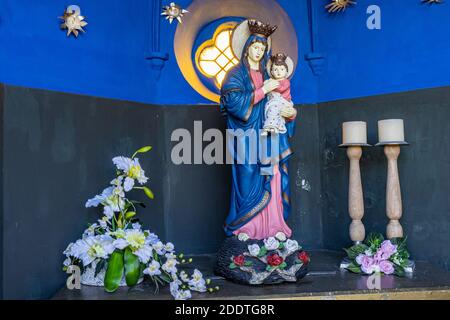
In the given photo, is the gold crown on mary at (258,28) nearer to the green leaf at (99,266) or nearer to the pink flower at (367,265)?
the pink flower at (367,265)

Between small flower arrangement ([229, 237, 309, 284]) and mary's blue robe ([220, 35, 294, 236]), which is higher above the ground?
mary's blue robe ([220, 35, 294, 236])

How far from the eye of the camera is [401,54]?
473cm

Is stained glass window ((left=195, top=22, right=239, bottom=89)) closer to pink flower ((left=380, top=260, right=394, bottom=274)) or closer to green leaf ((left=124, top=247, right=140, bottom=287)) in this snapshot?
green leaf ((left=124, top=247, right=140, bottom=287))

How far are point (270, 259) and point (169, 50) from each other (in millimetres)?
2508

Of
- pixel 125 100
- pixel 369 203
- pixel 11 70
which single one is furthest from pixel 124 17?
pixel 369 203

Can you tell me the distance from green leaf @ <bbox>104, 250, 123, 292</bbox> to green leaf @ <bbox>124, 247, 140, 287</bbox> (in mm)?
43

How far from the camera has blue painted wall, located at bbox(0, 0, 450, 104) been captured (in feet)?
12.4

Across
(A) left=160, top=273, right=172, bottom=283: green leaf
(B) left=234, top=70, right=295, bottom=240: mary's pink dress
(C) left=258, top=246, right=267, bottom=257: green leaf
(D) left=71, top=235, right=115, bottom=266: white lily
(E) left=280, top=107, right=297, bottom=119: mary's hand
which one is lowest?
(A) left=160, top=273, right=172, bottom=283: green leaf

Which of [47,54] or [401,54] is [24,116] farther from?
[401,54]

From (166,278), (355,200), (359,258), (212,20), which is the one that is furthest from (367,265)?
(212,20)

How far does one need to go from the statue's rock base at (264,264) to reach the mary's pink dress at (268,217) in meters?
0.16

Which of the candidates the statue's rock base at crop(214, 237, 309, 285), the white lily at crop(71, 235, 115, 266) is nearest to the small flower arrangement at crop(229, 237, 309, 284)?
the statue's rock base at crop(214, 237, 309, 285)

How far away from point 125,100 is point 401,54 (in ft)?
8.45

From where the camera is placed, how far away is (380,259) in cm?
401
